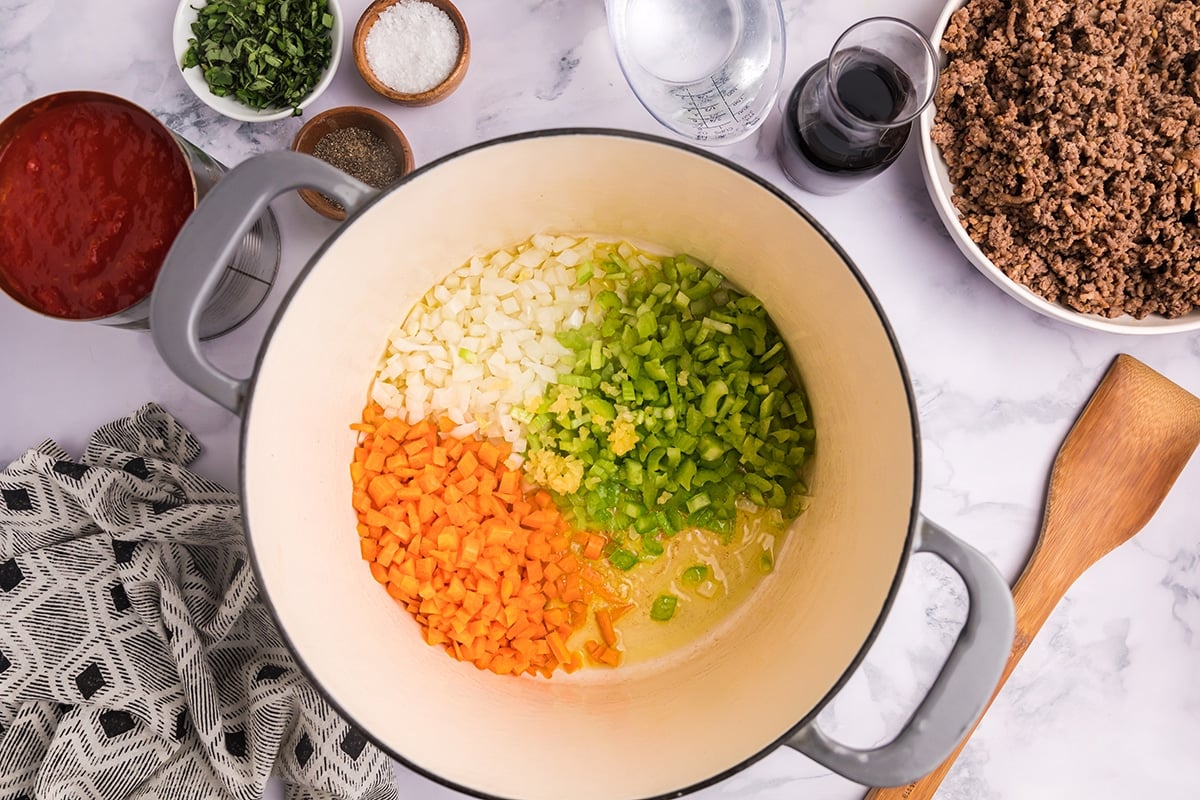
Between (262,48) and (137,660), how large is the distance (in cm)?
84

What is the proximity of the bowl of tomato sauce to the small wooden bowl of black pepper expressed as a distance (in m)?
0.16

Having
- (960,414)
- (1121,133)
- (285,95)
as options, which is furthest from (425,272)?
(1121,133)

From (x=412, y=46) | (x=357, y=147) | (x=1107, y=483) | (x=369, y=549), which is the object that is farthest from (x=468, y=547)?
(x=1107, y=483)

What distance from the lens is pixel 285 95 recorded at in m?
1.13

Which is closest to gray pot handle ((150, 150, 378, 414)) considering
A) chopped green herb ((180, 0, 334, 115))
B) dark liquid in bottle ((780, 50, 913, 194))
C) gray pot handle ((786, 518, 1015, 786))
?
chopped green herb ((180, 0, 334, 115))

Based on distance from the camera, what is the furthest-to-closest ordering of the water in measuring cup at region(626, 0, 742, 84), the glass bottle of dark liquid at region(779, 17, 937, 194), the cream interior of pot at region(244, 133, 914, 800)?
1. the water in measuring cup at region(626, 0, 742, 84)
2. the glass bottle of dark liquid at region(779, 17, 937, 194)
3. the cream interior of pot at region(244, 133, 914, 800)

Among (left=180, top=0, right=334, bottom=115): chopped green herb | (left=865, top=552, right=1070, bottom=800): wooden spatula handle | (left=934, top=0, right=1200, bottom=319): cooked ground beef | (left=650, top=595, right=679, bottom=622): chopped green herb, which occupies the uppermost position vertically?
(left=180, top=0, right=334, bottom=115): chopped green herb

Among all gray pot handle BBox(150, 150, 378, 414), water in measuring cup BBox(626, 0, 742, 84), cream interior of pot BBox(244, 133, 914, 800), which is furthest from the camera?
water in measuring cup BBox(626, 0, 742, 84)

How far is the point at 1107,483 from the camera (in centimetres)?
121

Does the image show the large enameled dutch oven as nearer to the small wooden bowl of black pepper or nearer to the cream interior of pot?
the cream interior of pot

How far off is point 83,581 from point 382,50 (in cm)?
83

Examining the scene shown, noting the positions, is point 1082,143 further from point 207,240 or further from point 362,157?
point 207,240

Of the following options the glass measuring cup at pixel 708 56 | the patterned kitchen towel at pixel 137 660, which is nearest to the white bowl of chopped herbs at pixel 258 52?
the glass measuring cup at pixel 708 56

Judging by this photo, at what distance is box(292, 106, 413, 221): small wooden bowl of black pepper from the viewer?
1.12 m
